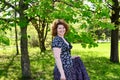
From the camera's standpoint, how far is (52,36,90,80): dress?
8188 millimetres

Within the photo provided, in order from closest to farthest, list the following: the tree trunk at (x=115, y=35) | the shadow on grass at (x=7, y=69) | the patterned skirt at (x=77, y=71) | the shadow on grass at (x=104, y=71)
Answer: the patterned skirt at (x=77, y=71) → the shadow on grass at (x=104, y=71) → the shadow on grass at (x=7, y=69) → the tree trunk at (x=115, y=35)

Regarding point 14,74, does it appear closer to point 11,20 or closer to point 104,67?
point 11,20

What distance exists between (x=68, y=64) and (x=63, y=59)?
20 cm

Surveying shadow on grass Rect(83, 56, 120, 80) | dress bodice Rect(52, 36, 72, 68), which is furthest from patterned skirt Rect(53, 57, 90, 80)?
shadow on grass Rect(83, 56, 120, 80)

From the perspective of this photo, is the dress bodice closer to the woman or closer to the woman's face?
the woman

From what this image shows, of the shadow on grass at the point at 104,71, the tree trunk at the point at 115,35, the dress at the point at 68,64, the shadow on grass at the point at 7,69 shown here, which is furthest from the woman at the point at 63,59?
the tree trunk at the point at 115,35

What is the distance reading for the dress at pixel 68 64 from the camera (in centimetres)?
819

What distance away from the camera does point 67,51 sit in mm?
8406

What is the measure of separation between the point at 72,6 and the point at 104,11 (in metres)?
1.66

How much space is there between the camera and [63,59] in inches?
328

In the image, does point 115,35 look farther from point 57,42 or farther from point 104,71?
point 57,42

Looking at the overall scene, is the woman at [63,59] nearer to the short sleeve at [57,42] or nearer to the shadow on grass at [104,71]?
the short sleeve at [57,42]

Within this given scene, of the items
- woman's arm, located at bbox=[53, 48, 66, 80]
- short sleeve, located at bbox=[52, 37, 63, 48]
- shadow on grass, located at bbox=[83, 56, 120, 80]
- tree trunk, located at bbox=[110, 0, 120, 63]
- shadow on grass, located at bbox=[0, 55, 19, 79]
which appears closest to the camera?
woman's arm, located at bbox=[53, 48, 66, 80]

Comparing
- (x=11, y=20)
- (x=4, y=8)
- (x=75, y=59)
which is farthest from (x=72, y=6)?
(x=75, y=59)
